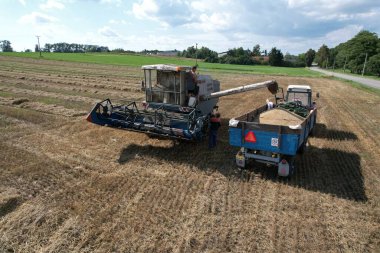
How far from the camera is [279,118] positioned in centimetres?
905

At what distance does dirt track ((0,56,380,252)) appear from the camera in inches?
203

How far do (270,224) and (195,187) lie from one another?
6.73 ft

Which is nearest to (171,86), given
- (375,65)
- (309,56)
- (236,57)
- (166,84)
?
(166,84)

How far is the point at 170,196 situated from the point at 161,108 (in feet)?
14.7

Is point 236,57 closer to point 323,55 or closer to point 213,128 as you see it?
point 323,55

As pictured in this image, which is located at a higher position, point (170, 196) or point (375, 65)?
point (375, 65)

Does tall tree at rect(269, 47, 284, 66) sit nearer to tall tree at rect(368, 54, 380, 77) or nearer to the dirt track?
tall tree at rect(368, 54, 380, 77)

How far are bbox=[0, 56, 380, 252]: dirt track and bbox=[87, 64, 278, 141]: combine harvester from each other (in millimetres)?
795

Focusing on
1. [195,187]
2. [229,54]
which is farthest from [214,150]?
[229,54]

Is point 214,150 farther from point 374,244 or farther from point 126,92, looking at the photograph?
point 126,92

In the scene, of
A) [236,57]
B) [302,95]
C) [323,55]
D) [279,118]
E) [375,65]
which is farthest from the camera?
[323,55]

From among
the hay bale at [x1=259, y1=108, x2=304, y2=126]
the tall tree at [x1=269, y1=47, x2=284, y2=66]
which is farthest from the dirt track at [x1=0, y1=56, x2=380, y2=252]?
the tall tree at [x1=269, y1=47, x2=284, y2=66]

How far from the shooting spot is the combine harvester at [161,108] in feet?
30.8

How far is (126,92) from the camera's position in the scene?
70.3ft
